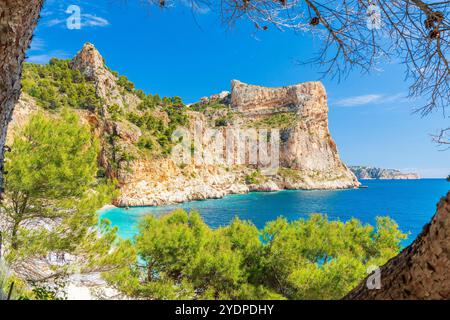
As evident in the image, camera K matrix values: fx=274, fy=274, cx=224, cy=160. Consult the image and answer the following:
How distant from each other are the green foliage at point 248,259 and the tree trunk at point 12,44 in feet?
14.7

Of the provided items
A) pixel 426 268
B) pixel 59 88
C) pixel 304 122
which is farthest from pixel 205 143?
pixel 426 268

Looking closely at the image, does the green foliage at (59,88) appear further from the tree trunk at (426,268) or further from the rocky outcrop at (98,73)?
the tree trunk at (426,268)

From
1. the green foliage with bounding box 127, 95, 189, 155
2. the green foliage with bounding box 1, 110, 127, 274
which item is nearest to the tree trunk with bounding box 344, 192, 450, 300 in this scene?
the green foliage with bounding box 1, 110, 127, 274

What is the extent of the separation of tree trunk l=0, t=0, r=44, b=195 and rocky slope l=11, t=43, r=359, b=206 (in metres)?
7.91

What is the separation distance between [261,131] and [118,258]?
150ft

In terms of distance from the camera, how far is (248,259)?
5.54m

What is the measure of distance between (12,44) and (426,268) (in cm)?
144

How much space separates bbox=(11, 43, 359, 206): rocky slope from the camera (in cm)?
2410

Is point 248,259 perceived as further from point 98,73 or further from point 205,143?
point 205,143

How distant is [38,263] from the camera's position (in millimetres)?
4875

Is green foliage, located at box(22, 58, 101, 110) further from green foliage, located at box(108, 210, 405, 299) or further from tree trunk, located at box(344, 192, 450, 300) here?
tree trunk, located at box(344, 192, 450, 300)

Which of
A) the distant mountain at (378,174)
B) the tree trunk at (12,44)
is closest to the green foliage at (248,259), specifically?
the tree trunk at (12,44)

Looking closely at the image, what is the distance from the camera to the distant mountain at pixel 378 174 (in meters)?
112

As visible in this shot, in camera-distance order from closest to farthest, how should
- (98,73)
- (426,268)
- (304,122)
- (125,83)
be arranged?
(426,268) < (98,73) < (125,83) < (304,122)
